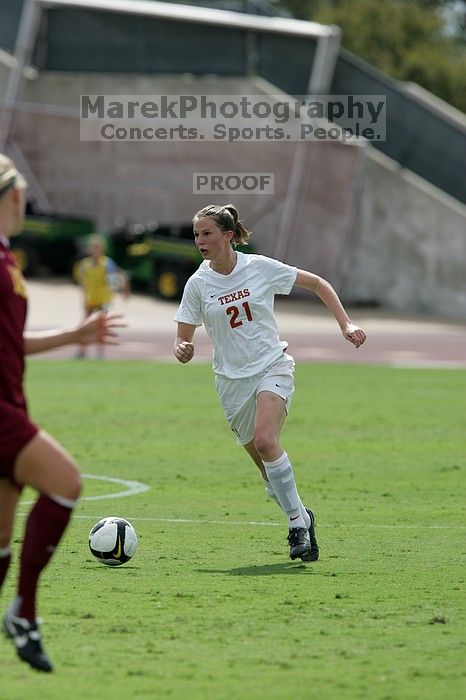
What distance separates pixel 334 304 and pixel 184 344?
3.32 ft

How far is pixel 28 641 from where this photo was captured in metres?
6.12

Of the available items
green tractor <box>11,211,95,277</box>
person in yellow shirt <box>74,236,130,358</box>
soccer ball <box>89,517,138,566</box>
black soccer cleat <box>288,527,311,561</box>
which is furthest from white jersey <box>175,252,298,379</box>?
green tractor <box>11,211,95,277</box>

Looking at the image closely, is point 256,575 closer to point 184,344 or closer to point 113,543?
point 113,543

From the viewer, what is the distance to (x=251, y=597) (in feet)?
26.0

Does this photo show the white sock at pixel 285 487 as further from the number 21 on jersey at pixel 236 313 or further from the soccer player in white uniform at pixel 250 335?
the number 21 on jersey at pixel 236 313

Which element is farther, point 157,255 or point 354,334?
point 157,255

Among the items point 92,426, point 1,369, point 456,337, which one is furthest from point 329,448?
point 456,337

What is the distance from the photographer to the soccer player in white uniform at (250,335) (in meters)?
9.16

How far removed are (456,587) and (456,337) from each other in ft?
90.7

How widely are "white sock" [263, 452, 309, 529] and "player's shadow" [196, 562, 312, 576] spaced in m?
0.33

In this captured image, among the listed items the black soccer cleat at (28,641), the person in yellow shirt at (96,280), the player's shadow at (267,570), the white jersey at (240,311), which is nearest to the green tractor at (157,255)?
the person in yellow shirt at (96,280)
